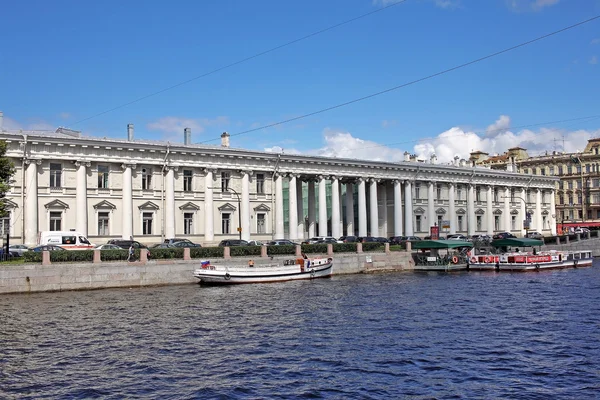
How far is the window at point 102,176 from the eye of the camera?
5700 cm

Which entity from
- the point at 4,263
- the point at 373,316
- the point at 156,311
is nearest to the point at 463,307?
the point at 373,316

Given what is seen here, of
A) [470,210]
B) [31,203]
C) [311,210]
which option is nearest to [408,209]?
[470,210]

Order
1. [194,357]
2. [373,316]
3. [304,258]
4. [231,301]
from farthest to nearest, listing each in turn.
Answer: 1. [304,258]
2. [231,301]
3. [373,316]
4. [194,357]

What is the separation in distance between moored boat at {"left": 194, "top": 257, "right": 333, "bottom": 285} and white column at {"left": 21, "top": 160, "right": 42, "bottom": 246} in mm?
16598

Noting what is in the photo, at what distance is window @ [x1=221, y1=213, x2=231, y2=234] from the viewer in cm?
6488

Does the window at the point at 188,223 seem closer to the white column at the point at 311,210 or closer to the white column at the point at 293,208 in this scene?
the white column at the point at 293,208

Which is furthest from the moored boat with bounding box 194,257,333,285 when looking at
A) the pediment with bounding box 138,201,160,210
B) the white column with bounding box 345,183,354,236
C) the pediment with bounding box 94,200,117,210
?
the white column with bounding box 345,183,354,236

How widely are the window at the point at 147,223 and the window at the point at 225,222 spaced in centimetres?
775

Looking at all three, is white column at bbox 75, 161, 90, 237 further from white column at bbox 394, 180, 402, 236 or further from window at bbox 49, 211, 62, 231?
white column at bbox 394, 180, 402, 236

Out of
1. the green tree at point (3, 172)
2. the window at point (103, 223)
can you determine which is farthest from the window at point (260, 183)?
the green tree at point (3, 172)

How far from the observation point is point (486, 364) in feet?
66.0

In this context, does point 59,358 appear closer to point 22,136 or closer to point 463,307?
point 463,307

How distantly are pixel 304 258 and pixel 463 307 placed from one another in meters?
18.5

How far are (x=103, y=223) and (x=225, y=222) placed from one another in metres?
12.7
